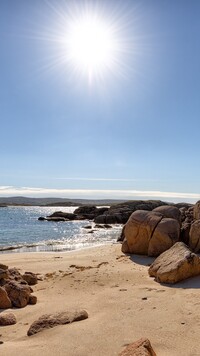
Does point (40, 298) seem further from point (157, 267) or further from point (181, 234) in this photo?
point (181, 234)

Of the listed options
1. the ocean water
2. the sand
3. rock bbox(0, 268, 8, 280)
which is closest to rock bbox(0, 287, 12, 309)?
the sand

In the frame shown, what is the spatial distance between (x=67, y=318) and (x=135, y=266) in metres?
6.49

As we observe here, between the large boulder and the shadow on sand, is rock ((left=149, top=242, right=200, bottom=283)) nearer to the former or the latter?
the shadow on sand

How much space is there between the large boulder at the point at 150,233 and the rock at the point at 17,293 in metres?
7.42

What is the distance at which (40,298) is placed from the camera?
931 cm

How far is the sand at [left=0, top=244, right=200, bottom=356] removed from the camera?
5.71m

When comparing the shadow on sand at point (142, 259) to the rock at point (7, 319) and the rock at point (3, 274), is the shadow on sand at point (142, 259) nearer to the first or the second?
the rock at point (3, 274)

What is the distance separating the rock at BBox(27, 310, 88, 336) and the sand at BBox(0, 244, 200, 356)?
0.15 meters

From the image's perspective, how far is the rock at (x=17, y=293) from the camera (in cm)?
851

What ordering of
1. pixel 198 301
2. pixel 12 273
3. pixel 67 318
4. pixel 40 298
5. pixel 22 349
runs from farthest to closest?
1. pixel 12 273
2. pixel 40 298
3. pixel 198 301
4. pixel 67 318
5. pixel 22 349

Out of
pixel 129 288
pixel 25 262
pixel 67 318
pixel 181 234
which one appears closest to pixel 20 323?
pixel 67 318

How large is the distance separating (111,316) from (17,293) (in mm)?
2800

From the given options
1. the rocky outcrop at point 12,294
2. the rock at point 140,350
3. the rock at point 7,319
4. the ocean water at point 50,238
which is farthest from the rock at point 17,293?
the ocean water at point 50,238

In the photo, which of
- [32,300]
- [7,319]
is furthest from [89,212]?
Result: [7,319]
